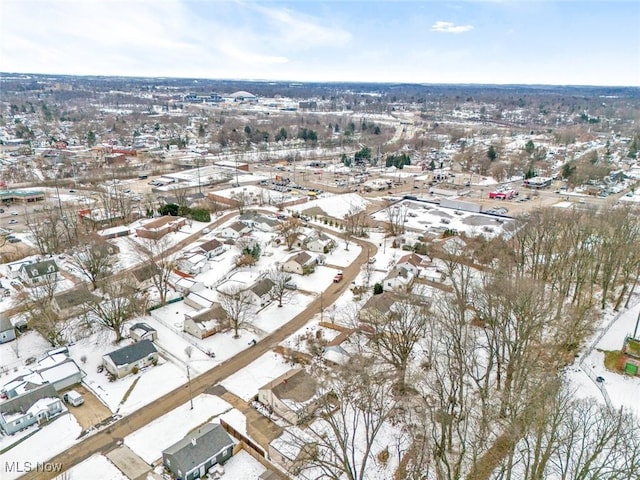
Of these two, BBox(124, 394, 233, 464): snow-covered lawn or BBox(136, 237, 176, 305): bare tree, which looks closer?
BBox(124, 394, 233, 464): snow-covered lawn

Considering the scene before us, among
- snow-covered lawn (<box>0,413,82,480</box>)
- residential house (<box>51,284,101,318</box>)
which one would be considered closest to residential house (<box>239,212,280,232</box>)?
residential house (<box>51,284,101,318</box>)

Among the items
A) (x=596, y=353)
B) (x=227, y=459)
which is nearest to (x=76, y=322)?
(x=227, y=459)

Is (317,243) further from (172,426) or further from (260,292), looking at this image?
(172,426)

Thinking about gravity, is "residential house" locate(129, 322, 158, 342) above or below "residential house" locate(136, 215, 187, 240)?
below

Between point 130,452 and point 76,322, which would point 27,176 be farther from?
point 130,452

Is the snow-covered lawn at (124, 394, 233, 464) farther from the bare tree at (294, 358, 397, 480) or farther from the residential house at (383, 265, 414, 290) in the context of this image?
the residential house at (383, 265, 414, 290)

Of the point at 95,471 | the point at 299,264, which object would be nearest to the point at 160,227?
the point at 299,264

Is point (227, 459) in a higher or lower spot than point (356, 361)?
lower

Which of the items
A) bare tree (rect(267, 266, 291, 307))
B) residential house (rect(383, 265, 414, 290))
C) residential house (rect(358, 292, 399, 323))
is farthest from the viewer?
residential house (rect(383, 265, 414, 290))
